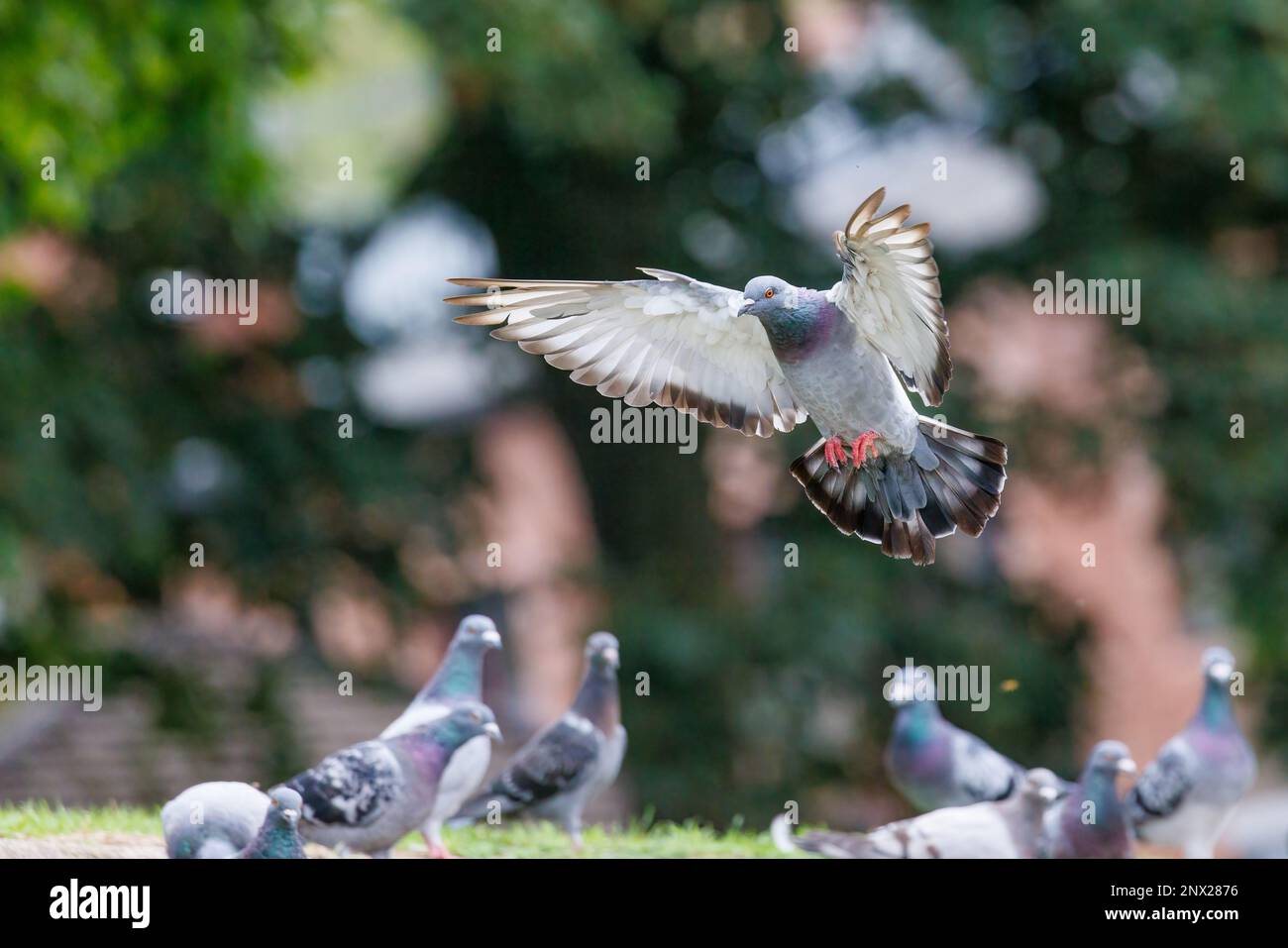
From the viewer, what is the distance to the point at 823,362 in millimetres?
2992

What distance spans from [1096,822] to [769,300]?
207 cm

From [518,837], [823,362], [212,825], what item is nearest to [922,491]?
[823,362]

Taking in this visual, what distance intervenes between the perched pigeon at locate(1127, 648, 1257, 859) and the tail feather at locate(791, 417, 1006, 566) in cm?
174

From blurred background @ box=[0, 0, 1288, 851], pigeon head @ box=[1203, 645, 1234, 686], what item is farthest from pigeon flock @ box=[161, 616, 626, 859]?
blurred background @ box=[0, 0, 1288, 851]

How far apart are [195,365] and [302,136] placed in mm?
3775

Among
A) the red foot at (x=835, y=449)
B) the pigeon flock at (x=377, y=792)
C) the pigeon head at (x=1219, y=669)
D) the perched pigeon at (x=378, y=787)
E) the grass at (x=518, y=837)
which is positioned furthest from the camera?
the grass at (x=518, y=837)

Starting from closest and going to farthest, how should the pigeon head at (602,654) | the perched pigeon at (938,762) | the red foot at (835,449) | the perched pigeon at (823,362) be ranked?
the perched pigeon at (823,362) < the red foot at (835,449) < the pigeon head at (602,654) < the perched pigeon at (938,762)

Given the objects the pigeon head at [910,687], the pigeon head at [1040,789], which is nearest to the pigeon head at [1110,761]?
the pigeon head at [1040,789]

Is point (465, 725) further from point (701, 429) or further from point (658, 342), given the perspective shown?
point (701, 429)

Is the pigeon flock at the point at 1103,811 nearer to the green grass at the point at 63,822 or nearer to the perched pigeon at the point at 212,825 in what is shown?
the perched pigeon at the point at 212,825

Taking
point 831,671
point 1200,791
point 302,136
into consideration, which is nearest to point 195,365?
point 302,136

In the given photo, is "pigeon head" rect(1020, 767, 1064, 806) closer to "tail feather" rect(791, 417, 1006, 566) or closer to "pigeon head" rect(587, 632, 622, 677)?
"pigeon head" rect(587, 632, 622, 677)

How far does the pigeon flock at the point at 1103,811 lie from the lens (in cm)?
424

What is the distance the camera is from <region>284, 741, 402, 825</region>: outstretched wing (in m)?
4.07
